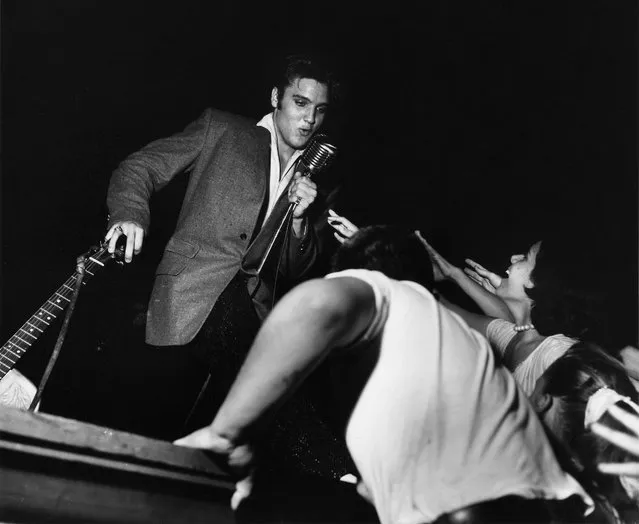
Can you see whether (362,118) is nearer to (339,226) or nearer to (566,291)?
(339,226)

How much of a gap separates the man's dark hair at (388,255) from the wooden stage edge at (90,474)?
353 mm

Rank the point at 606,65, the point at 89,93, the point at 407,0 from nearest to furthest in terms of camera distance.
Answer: the point at 89,93 < the point at 407,0 < the point at 606,65

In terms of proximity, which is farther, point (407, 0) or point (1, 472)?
point (407, 0)

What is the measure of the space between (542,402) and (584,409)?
0.37ft

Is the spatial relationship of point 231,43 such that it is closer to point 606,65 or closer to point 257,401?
point 606,65

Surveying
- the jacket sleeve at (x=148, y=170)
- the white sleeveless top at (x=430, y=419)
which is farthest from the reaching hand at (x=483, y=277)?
the white sleeveless top at (x=430, y=419)

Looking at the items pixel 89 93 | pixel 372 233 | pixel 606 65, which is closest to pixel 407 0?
pixel 606 65

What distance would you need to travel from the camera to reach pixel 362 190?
83.4 inches

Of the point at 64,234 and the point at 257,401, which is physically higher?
the point at 257,401

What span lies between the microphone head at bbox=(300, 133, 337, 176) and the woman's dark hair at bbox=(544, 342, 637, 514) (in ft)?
3.05

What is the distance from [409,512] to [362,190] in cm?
153

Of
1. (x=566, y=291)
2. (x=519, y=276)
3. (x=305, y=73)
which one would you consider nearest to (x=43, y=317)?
(x=305, y=73)

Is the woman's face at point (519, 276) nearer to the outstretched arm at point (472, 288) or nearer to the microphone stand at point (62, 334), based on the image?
the outstretched arm at point (472, 288)

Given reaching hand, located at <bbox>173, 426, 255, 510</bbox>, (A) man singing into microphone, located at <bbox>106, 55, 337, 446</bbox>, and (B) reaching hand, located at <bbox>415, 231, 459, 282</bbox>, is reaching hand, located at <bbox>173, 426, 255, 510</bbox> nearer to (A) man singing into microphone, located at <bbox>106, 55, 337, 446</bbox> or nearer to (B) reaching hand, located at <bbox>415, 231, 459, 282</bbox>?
(A) man singing into microphone, located at <bbox>106, 55, 337, 446</bbox>
